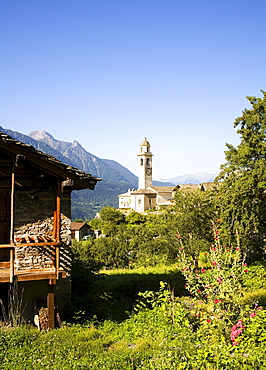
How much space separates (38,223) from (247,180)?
9106mm

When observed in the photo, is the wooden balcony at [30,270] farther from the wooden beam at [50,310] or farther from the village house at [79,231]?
the village house at [79,231]

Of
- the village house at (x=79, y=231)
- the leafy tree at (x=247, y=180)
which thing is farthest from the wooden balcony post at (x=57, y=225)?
the village house at (x=79, y=231)

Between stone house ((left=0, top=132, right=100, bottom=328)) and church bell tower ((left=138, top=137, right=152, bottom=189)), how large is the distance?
94.9 metres

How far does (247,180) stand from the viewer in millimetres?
15680

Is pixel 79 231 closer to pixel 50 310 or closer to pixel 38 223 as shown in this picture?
pixel 38 223

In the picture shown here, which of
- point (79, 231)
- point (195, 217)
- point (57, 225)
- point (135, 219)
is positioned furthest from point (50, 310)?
point (135, 219)

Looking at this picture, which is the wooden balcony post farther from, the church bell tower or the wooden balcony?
the church bell tower

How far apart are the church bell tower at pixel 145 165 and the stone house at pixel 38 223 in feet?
311

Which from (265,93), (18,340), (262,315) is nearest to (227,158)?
(265,93)

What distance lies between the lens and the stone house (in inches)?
381

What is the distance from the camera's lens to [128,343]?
28.7ft

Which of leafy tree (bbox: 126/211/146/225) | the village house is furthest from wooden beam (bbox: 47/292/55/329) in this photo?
leafy tree (bbox: 126/211/146/225)

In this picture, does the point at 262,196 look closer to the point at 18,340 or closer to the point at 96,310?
the point at 96,310

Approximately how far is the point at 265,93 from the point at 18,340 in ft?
46.4
